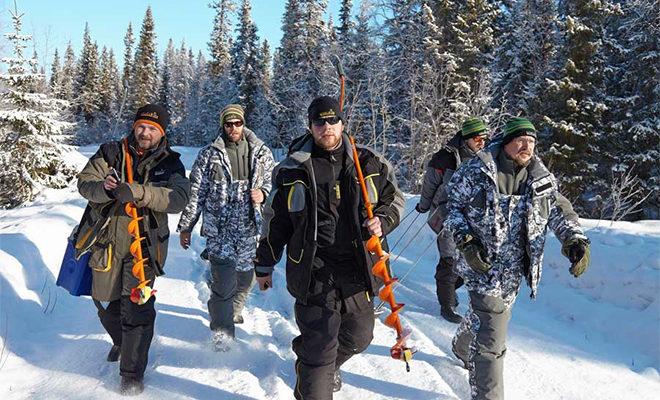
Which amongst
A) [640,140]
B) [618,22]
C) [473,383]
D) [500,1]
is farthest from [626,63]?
[473,383]

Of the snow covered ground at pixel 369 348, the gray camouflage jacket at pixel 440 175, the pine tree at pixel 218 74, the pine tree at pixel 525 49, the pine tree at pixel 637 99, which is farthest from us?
the pine tree at pixel 218 74

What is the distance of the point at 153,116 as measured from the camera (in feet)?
12.1

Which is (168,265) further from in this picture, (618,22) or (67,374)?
(618,22)

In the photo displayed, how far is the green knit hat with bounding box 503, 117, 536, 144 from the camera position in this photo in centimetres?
324

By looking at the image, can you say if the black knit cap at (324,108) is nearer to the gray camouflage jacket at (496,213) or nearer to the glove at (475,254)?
the gray camouflage jacket at (496,213)

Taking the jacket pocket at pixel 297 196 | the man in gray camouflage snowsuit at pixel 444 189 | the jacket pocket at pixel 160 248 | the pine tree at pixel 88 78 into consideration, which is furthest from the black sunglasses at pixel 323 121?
the pine tree at pixel 88 78

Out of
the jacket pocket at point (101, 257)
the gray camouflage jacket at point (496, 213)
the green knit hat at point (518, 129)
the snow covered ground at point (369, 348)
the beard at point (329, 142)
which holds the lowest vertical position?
the snow covered ground at point (369, 348)

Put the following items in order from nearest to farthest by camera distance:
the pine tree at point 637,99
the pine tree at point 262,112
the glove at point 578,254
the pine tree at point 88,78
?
the glove at point 578,254 < the pine tree at point 637,99 < the pine tree at point 262,112 < the pine tree at point 88,78

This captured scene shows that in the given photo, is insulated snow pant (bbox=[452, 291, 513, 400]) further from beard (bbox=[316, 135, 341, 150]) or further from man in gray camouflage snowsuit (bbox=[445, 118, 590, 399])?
beard (bbox=[316, 135, 341, 150])

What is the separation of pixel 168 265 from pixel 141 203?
4433 mm

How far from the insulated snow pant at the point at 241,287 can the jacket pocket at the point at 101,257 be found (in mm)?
1760

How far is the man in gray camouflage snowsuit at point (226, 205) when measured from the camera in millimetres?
4715

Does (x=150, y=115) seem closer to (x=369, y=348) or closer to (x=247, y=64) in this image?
(x=369, y=348)

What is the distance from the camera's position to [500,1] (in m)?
26.7
